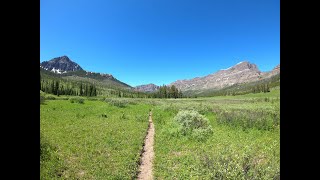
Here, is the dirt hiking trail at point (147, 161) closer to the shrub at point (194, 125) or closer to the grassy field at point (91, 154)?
the grassy field at point (91, 154)

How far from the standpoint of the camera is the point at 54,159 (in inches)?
555

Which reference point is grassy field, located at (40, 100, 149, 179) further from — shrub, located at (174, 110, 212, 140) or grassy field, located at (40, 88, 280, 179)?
shrub, located at (174, 110, 212, 140)

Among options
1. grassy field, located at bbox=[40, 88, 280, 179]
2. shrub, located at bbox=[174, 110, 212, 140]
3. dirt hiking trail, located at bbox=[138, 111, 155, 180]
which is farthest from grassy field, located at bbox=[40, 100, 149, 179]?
shrub, located at bbox=[174, 110, 212, 140]

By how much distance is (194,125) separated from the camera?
22656 millimetres

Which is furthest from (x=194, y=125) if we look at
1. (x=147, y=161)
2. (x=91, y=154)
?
(x=91, y=154)

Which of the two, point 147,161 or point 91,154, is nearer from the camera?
point 147,161

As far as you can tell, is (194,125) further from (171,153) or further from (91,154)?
(91,154)

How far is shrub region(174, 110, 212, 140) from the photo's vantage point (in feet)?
66.1

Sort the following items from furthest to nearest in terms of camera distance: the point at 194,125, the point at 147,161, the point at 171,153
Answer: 1. the point at 194,125
2. the point at 171,153
3. the point at 147,161
